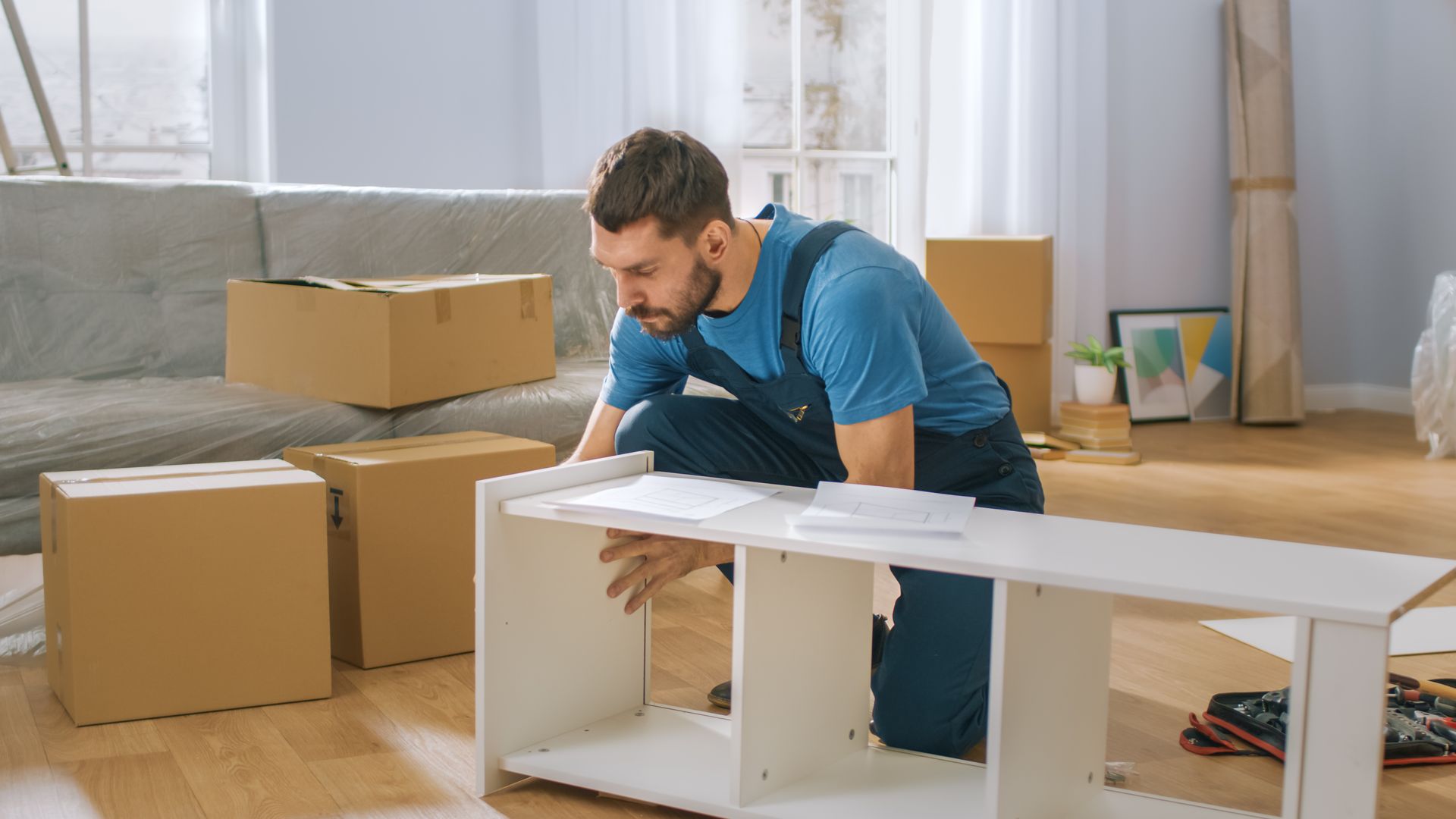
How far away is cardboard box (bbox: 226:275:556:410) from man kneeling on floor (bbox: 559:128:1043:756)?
0.60 m

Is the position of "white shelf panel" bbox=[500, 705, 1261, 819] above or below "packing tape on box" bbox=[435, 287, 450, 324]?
below

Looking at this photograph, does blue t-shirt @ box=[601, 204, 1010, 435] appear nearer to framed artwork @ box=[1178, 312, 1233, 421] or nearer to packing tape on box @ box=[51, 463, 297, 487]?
packing tape on box @ box=[51, 463, 297, 487]

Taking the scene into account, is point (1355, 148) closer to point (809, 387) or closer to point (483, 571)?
point (809, 387)

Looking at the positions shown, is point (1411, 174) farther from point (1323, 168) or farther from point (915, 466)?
point (915, 466)

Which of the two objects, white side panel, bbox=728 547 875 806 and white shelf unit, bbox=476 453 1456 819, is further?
white side panel, bbox=728 547 875 806

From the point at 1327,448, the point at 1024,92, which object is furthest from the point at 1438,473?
the point at 1024,92

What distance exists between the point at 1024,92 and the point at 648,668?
10.3ft

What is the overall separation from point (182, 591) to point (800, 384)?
35.2 inches

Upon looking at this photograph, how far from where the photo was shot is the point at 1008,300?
4129mm

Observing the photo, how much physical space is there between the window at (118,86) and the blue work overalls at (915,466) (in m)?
2.31

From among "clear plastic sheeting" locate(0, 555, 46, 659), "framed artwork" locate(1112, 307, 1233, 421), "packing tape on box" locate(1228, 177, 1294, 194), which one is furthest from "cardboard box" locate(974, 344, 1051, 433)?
"clear plastic sheeting" locate(0, 555, 46, 659)

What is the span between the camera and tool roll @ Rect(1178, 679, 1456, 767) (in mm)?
1655

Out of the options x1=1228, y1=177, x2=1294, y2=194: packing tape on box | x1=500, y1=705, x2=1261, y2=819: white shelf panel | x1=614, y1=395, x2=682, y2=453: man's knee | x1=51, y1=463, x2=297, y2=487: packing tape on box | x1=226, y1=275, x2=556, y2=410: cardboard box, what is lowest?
x1=500, y1=705, x2=1261, y2=819: white shelf panel

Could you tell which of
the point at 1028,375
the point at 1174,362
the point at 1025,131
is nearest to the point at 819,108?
the point at 1025,131
